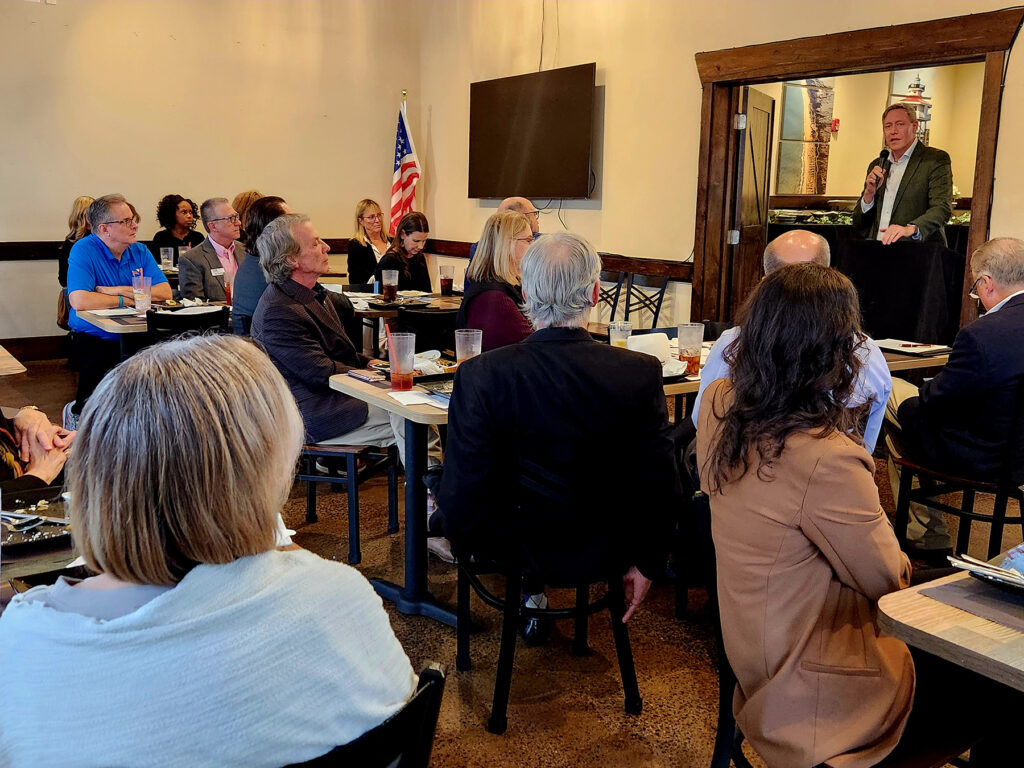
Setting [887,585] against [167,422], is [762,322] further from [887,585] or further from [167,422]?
[167,422]

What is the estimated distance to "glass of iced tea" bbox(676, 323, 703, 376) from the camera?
3.21m

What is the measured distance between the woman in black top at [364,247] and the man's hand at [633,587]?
15.0ft

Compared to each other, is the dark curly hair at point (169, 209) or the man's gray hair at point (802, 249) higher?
the dark curly hair at point (169, 209)

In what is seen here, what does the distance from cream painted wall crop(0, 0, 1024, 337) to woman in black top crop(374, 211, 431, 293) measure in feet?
5.35

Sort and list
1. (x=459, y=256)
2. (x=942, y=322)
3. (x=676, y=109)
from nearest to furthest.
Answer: (x=942, y=322) → (x=676, y=109) → (x=459, y=256)

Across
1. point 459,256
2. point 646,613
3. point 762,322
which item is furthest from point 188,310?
point 459,256

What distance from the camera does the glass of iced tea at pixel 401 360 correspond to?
2.88 meters

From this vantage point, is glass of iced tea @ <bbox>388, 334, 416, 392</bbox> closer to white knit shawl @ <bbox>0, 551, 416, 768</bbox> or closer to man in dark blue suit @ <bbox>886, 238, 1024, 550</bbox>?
man in dark blue suit @ <bbox>886, 238, 1024, 550</bbox>

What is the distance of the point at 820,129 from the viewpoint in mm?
8883

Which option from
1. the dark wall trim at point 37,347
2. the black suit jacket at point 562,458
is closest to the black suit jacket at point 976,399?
the black suit jacket at point 562,458

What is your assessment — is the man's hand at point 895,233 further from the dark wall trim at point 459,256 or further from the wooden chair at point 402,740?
the wooden chair at point 402,740

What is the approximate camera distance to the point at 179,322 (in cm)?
415

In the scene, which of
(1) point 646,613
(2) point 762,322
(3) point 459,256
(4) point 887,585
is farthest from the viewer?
(3) point 459,256

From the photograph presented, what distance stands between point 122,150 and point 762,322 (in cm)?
722
